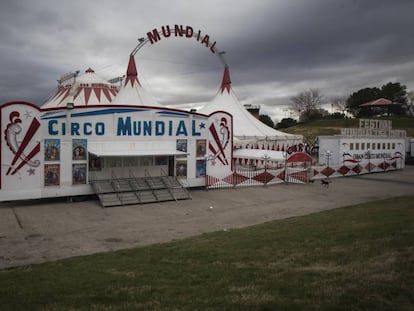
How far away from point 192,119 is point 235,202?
18.6 ft

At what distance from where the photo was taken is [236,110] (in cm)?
3325

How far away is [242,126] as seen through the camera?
31547 millimetres

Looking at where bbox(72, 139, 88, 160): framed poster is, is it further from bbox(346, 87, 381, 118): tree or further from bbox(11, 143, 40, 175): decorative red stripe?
bbox(346, 87, 381, 118): tree

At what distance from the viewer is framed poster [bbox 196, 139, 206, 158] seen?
782 inches

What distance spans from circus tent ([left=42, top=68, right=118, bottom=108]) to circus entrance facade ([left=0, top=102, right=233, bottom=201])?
13575 mm

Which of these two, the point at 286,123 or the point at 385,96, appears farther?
the point at 286,123

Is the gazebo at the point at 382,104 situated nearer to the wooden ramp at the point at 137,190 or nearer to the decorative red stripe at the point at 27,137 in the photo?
the wooden ramp at the point at 137,190

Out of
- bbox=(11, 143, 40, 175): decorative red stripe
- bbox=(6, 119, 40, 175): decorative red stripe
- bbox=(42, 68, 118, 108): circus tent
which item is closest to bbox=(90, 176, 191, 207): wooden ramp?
bbox=(11, 143, 40, 175): decorative red stripe

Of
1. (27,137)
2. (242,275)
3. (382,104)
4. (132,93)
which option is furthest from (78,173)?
(382,104)

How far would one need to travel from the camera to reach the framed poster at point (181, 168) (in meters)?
19.0

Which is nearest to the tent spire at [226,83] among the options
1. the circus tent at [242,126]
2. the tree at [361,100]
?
the circus tent at [242,126]

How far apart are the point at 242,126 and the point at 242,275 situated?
86.0ft

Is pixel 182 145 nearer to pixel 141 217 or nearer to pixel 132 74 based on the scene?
pixel 141 217

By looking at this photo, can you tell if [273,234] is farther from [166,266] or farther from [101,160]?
[101,160]
